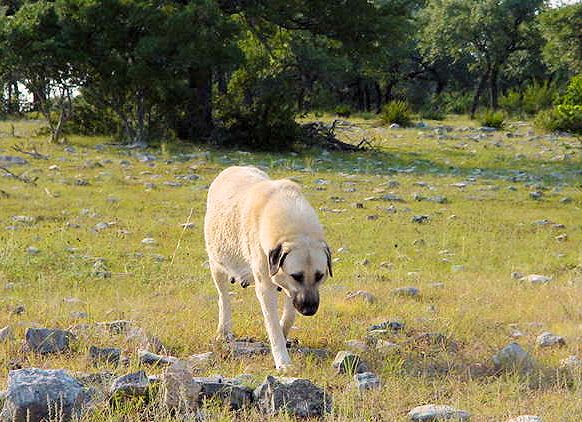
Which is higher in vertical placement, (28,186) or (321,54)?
(321,54)

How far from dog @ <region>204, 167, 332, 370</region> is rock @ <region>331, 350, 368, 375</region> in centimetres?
37

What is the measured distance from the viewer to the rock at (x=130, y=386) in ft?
14.7

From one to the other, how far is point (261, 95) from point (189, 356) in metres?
20.2

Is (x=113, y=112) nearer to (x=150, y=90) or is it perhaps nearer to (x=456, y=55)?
(x=150, y=90)

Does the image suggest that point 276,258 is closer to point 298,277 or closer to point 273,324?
point 298,277

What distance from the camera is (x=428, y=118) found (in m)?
43.6

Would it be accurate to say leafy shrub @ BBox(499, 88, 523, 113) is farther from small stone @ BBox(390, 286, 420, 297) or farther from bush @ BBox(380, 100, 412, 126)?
small stone @ BBox(390, 286, 420, 297)

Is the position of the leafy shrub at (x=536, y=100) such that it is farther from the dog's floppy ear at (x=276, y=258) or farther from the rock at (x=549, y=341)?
the dog's floppy ear at (x=276, y=258)

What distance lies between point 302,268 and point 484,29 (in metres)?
48.7

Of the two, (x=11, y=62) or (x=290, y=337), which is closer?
(x=290, y=337)

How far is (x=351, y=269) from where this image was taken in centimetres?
1001

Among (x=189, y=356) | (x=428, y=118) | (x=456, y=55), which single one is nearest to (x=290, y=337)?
(x=189, y=356)

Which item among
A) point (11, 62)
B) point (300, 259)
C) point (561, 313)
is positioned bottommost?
point (561, 313)

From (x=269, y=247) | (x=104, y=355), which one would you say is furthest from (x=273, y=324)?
(x=104, y=355)
